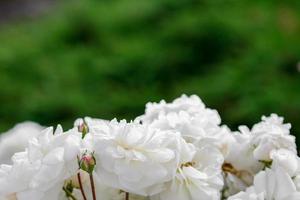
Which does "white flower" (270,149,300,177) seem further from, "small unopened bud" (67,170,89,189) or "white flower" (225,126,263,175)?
"small unopened bud" (67,170,89,189)

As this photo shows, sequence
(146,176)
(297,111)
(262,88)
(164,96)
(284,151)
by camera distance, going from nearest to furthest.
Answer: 1. (146,176)
2. (284,151)
3. (297,111)
4. (262,88)
5. (164,96)

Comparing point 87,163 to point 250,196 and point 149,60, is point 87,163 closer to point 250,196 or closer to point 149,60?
point 250,196

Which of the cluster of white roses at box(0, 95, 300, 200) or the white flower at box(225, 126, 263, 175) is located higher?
the white flower at box(225, 126, 263, 175)

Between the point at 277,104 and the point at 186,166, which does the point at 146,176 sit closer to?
the point at 186,166

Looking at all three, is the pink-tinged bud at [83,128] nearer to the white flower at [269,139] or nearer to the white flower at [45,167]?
the white flower at [45,167]

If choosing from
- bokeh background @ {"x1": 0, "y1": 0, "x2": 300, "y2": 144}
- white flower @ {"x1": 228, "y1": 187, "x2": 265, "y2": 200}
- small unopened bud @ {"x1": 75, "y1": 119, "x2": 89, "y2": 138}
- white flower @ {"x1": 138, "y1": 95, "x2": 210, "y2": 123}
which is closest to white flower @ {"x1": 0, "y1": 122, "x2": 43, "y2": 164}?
white flower @ {"x1": 138, "y1": 95, "x2": 210, "y2": 123}

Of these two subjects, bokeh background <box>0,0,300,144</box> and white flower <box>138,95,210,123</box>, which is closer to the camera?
white flower <box>138,95,210,123</box>

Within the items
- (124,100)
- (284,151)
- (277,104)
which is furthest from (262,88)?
(284,151)
